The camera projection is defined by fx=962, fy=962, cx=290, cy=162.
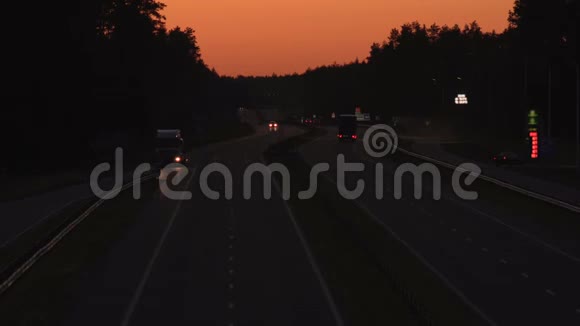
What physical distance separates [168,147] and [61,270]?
45.4m

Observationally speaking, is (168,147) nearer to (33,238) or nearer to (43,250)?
(33,238)

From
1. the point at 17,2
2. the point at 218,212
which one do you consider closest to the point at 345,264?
the point at 218,212

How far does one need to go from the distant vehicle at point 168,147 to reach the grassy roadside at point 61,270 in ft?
91.0

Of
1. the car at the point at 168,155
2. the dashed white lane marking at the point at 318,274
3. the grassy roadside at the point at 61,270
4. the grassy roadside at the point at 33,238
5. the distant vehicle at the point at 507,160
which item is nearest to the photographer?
the dashed white lane marking at the point at 318,274

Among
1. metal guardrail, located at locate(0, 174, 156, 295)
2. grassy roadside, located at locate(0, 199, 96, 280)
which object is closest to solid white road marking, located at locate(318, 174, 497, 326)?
metal guardrail, located at locate(0, 174, 156, 295)

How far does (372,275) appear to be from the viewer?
85.6 feet

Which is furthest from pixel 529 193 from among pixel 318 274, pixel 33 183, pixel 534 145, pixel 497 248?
pixel 33 183

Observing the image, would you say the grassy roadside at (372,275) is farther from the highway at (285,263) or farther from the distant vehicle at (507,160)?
the distant vehicle at (507,160)

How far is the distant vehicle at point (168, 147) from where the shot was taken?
7194 centimetres

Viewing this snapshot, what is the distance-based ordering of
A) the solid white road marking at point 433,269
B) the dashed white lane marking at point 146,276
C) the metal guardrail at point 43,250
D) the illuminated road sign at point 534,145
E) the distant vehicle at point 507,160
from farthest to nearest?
the illuminated road sign at point 534,145 → the distant vehicle at point 507,160 → the metal guardrail at point 43,250 → the solid white road marking at point 433,269 → the dashed white lane marking at point 146,276

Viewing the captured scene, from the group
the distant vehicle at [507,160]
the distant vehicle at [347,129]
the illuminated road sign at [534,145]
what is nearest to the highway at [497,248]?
the distant vehicle at [507,160]

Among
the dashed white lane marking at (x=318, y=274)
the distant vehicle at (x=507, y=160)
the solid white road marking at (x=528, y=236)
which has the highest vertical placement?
the dashed white lane marking at (x=318, y=274)

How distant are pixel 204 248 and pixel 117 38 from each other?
267 feet

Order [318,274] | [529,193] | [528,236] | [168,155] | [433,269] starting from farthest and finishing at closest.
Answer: [168,155]
[529,193]
[528,236]
[433,269]
[318,274]
